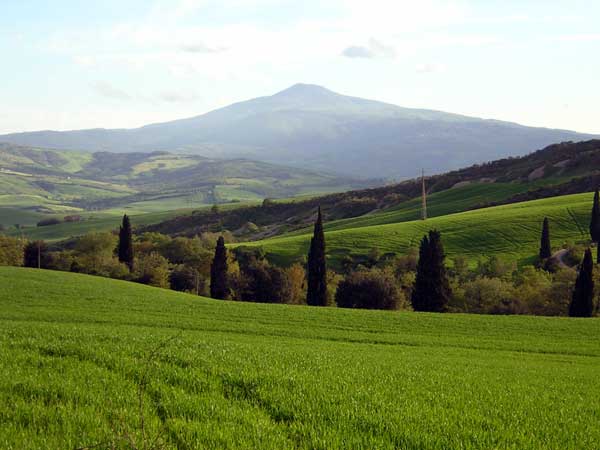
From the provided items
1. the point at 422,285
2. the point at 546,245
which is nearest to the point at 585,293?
the point at 422,285

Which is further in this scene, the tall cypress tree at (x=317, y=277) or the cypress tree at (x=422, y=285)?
the tall cypress tree at (x=317, y=277)

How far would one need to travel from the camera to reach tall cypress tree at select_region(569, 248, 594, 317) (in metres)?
62.9

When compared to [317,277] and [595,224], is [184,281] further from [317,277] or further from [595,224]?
[595,224]

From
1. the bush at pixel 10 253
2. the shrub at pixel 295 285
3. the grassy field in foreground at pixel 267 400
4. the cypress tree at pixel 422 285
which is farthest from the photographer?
the bush at pixel 10 253

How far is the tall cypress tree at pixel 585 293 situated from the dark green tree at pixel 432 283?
15198mm

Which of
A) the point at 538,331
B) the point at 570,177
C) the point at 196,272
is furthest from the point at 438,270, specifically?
the point at 570,177

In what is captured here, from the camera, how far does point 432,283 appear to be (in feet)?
225

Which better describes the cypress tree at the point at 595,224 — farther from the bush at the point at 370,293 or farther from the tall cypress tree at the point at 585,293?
the bush at the point at 370,293

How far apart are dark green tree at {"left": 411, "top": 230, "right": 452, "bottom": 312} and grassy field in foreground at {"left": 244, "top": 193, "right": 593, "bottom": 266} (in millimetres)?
36243

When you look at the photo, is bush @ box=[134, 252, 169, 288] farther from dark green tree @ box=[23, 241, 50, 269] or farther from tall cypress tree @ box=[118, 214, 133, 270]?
dark green tree @ box=[23, 241, 50, 269]

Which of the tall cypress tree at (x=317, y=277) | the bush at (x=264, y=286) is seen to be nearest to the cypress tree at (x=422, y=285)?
the tall cypress tree at (x=317, y=277)

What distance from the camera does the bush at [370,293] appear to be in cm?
7662

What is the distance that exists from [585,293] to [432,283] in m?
18.2

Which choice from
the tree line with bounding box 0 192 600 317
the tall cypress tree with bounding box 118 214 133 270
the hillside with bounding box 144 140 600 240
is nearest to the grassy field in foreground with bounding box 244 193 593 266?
the tree line with bounding box 0 192 600 317
